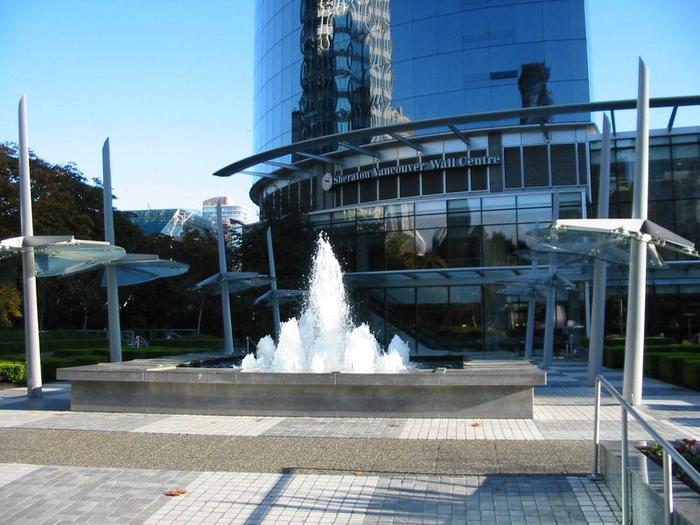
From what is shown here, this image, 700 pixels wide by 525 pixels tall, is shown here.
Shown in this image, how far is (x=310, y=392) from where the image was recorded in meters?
12.0

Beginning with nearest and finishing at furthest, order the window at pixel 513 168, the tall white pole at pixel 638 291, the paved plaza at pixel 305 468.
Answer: the paved plaza at pixel 305 468 < the tall white pole at pixel 638 291 < the window at pixel 513 168

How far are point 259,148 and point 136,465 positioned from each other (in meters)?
38.2

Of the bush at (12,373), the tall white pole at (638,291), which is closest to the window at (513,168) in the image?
the tall white pole at (638,291)

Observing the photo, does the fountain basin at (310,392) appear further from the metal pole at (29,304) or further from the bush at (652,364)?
the bush at (652,364)

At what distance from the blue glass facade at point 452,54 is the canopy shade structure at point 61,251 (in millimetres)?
23455

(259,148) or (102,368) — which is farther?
(259,148)

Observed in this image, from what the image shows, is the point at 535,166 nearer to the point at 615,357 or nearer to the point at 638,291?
the point at 615,357

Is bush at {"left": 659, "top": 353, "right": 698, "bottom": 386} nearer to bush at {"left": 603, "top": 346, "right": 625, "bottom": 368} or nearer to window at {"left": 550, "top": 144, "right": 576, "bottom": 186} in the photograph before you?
bush at {"left": 603, "top": 346, "right": 625, "bottom": 368}

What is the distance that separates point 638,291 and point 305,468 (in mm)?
7956

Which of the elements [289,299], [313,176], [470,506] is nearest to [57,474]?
[470,506]

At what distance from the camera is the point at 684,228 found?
32.9 m

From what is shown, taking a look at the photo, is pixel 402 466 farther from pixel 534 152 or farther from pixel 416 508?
pixel 534 152

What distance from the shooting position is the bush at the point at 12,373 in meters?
17.9

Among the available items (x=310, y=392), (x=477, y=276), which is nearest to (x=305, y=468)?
(x=310, y=392)
